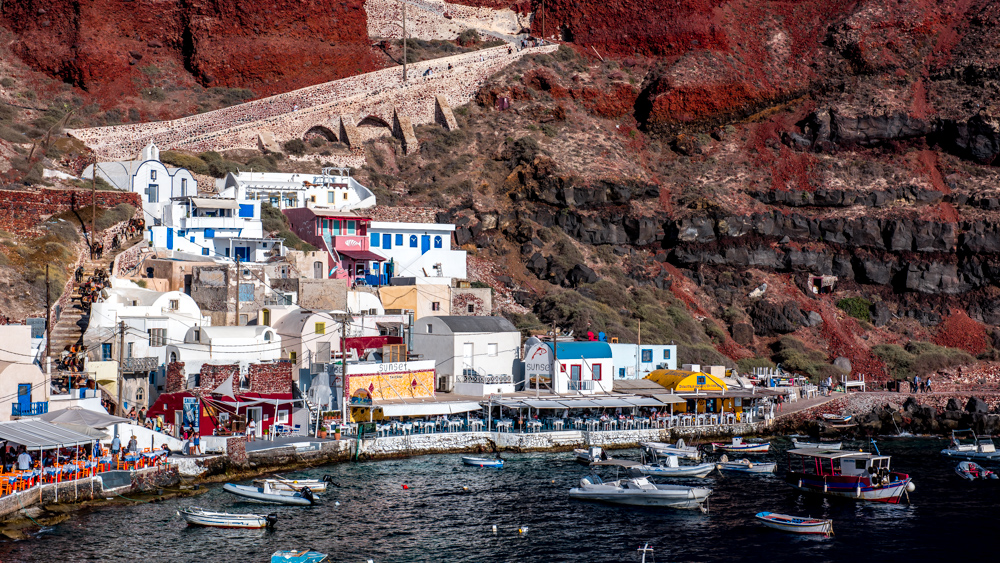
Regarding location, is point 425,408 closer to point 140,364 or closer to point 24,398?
point 140,364

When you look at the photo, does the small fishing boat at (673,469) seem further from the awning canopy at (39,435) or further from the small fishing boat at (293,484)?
the awning canopy at (39,435)

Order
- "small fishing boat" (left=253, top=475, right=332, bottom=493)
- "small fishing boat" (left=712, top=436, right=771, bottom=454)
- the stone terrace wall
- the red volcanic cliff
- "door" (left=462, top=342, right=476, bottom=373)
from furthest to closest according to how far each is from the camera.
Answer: the red volcanic cliff, the stone terrace wall, "door" (left=462, top=342, right=476, bottom=373), "small fishing boat" (left=712, top=436, right=771, bottom=454), "small fishing boat" (left=253, top=475, right=332, bottom=493)

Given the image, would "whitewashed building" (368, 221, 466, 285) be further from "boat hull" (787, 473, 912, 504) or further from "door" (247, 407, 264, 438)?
"boat hull" (787, 473, 912, 504)

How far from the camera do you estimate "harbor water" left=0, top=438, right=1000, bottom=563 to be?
1302 inches

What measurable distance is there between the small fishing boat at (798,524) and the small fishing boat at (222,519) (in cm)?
1775

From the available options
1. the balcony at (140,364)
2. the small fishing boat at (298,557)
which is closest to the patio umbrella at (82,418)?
the balcony at (140,364)

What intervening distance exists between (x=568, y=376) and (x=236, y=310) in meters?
18.1

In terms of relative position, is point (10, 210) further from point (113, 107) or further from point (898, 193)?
point (898, 193)

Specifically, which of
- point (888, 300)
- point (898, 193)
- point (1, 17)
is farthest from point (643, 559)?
point (1, 17)

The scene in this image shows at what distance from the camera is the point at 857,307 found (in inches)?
2992

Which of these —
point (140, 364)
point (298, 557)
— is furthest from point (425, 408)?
point (298, 557)

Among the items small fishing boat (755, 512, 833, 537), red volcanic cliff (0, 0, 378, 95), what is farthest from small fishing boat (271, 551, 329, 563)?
red volcanic cliff (0, 0, 378, 95)

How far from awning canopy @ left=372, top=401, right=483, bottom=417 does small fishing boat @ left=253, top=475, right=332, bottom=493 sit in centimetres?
819

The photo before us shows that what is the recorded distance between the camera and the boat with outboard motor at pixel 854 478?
139 feet
